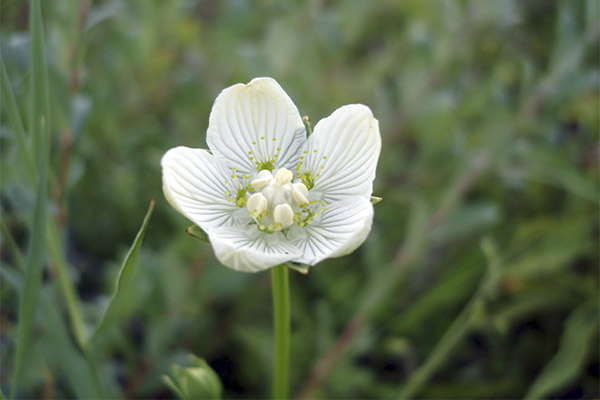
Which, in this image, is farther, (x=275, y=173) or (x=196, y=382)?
(x=275, y=173)

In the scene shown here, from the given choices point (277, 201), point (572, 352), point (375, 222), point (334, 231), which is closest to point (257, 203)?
point (277, 201)

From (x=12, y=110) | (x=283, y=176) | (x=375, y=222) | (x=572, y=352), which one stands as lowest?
(x=572, y=352)

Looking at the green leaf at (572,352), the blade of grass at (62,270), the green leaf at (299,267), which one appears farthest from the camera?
the green leaf at (572,352)

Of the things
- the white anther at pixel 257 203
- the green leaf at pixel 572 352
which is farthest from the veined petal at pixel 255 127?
the green leaf at pixel 572 352

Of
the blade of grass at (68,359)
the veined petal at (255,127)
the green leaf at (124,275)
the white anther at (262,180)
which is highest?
the veined petal at (255,127)

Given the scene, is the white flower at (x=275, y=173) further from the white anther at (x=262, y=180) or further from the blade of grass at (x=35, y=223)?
the blade of grass at (x=35, y=223)

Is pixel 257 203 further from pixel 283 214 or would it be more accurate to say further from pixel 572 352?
pixel 572 352

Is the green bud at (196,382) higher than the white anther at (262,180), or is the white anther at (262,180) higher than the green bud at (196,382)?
the white anther at (262,180)

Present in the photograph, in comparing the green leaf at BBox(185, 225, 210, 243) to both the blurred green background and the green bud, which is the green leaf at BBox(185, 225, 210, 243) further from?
the blurred green background
